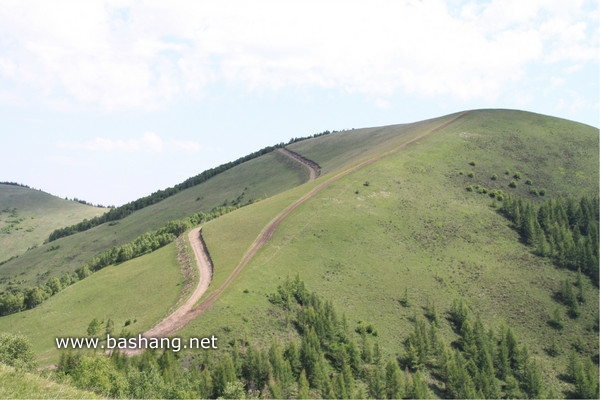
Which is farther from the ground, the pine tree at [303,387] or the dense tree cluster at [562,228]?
the dense tree cluster at [562,228]

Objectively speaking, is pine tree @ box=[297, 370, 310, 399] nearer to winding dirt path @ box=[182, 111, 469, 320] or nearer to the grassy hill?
the grassy hill

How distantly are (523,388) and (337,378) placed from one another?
3292 cm

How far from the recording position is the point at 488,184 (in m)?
139

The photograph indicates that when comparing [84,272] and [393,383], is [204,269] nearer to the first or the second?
[393,383]

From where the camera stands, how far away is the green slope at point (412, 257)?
78.2 m

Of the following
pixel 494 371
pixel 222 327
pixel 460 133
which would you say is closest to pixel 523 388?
pixel 494 371

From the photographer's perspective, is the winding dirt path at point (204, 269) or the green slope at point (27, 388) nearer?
the green slope at point (27, 388)

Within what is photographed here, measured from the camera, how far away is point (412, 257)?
99.8m

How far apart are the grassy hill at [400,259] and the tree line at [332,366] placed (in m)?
2.26

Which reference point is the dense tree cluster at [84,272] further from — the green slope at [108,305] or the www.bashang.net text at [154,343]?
the www.bashang.net text at [154,343]

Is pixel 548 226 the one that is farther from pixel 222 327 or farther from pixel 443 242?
pixel 222 327

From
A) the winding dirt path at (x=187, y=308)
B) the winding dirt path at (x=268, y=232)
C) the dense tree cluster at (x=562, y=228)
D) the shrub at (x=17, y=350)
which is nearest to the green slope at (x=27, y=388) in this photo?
the shrub at (x=17, y=350)

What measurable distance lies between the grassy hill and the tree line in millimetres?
2257

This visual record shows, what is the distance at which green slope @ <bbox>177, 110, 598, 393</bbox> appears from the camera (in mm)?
78188
